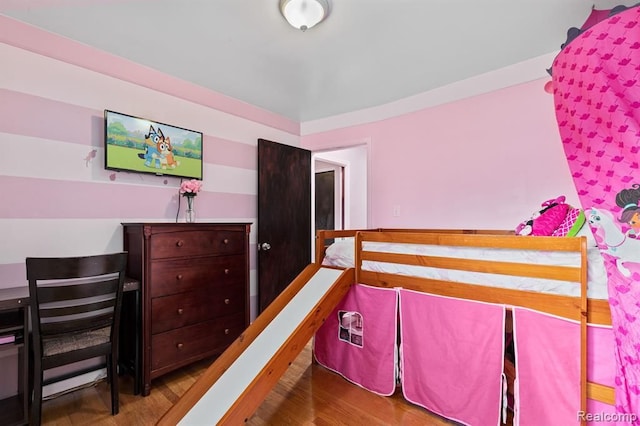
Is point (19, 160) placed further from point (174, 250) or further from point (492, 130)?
point (492, 130)

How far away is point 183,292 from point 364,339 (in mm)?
1371

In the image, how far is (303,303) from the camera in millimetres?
1940

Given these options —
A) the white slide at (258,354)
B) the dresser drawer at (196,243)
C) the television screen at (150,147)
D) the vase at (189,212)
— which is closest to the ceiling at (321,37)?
the television screen at (150,147)

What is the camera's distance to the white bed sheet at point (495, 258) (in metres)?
1.33

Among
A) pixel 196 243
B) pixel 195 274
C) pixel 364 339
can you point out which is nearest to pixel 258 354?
pixel 364 339

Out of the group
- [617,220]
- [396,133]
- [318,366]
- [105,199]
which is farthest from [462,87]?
[105,199]

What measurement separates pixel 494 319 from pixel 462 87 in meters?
2.10

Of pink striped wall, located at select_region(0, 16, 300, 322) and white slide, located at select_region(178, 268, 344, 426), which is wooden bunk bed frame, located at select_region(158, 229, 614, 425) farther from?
pink striped wall, located at select_region(0, 16, 300, 322)

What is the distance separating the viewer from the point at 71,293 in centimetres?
163

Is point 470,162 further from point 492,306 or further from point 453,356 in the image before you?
point 453,356

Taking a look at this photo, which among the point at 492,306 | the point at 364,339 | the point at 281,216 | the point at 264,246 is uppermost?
the point at 281,216

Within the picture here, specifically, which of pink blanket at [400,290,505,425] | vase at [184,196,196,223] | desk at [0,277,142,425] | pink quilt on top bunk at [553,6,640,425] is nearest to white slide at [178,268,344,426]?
pink blanket at [400,290,505,425]

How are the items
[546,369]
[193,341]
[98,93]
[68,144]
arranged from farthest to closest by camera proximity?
1. [193,341]
2. [98,93]
3. [68,144]
4. [546,369]

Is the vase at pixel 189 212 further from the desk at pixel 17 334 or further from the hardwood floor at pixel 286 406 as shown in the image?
the hardwood floor at pixel 286 406
